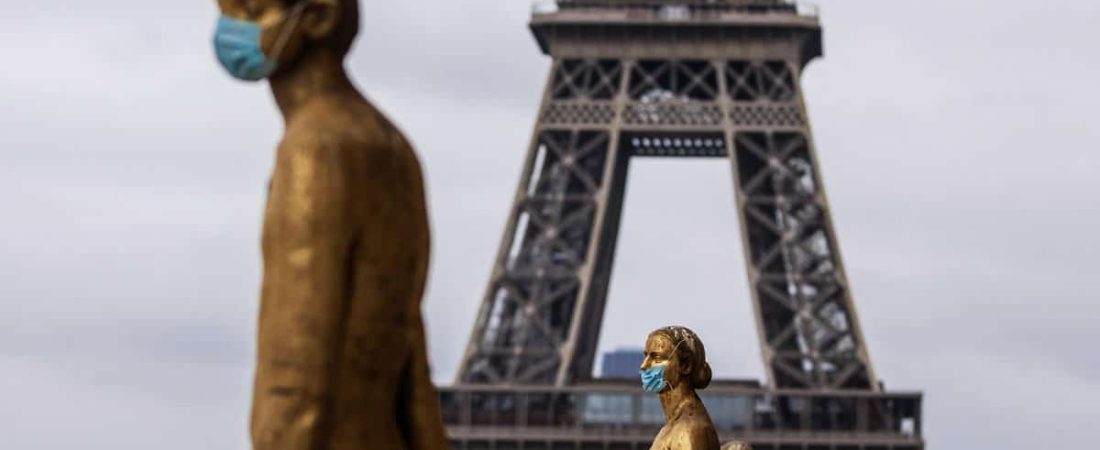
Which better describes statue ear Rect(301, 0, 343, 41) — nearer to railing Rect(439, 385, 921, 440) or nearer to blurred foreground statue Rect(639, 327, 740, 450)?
blurred foreground statue Rect(639, 327, 740, 450)

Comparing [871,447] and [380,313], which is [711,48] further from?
[380,313]

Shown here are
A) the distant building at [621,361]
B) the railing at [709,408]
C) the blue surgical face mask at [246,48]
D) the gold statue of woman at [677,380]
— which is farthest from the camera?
the distant building at [621,361]

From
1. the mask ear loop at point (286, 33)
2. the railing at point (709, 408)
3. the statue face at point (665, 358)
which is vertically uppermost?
the mask ear loop at point (286, 33)

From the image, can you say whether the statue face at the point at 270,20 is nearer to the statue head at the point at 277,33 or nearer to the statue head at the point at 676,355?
the statue head at the point at 277,33

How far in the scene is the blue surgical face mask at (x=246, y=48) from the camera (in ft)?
36.8

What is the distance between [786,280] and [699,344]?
7601 cm

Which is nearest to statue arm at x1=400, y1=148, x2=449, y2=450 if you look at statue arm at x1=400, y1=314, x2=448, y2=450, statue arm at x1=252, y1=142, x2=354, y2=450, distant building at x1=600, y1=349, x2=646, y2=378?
statue arm at x1=400, y1=314, x2=448, y2=450

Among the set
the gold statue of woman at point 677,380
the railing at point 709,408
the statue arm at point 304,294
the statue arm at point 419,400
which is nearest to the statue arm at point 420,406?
the statue arm at point 419,400

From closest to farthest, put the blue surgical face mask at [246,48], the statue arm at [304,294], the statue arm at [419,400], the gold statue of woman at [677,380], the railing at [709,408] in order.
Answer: the statue arm at [304,294] → the blue surgical face mask at [246,48] → the statue arm at [419,400] → the gold statue of woman at [677,380] → the railing at [709,408]

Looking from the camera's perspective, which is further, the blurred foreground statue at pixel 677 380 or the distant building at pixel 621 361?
the distant building at pixel 621 361

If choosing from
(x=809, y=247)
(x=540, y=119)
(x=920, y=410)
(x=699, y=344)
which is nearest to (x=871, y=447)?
(x=920, y=410)

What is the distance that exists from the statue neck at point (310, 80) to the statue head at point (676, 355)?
3.91 metres

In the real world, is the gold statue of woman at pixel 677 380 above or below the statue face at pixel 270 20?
below

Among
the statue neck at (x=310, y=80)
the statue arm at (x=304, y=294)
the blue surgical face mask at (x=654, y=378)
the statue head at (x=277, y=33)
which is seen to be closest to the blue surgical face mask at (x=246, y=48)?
the statue head at (x=277, y=33)
